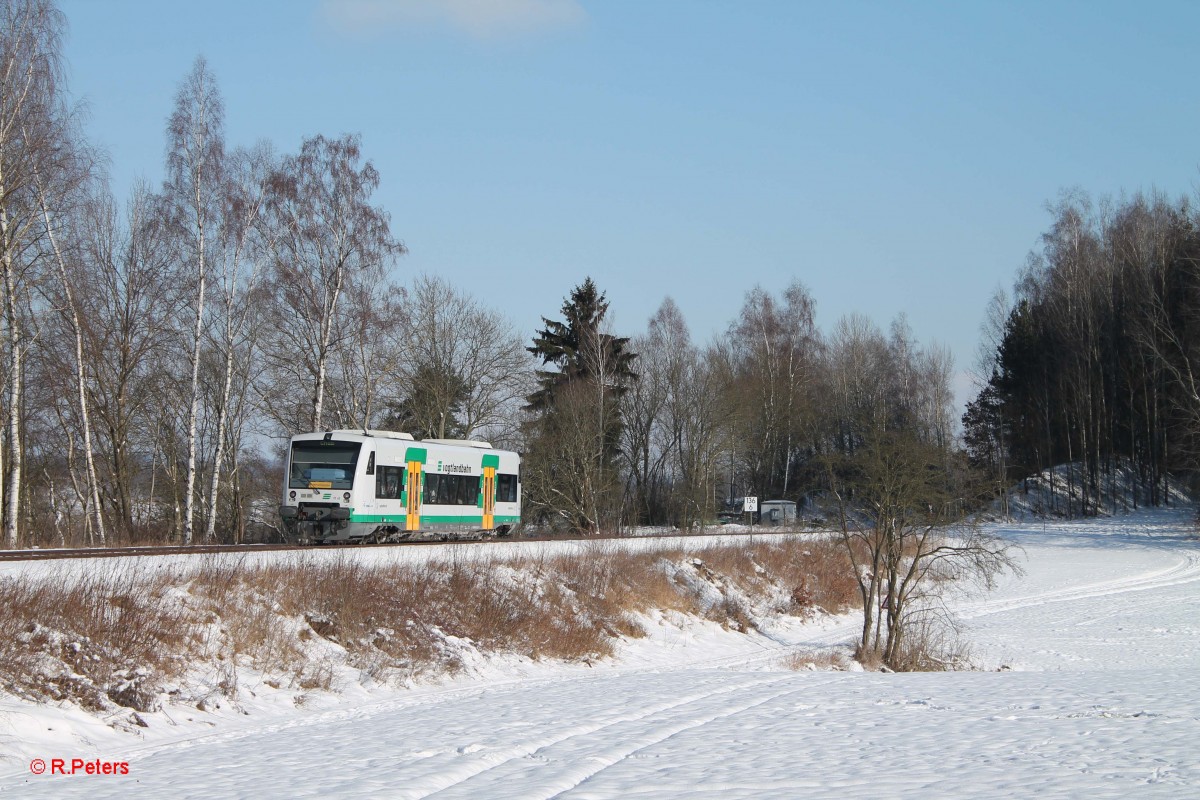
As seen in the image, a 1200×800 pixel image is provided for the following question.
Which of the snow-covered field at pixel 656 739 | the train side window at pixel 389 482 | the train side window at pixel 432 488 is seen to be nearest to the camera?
the snow-covered field at pixel 656 739

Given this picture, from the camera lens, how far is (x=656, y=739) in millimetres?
10992

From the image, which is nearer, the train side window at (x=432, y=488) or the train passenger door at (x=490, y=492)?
the train side window at (x=432, y=488)

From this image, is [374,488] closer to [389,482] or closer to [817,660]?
[389,482]

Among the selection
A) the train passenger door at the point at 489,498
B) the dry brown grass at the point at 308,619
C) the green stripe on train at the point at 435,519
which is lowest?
the dry brown grass at the point at 308,619

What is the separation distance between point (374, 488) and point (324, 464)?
141 centimetres

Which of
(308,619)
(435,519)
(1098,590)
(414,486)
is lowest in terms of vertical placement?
(1098,590)

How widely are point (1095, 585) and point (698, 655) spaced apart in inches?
904

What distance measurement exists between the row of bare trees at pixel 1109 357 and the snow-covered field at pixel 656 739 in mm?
44408

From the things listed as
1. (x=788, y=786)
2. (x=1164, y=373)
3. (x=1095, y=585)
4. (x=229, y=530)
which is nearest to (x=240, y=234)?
(x=229, y=530)

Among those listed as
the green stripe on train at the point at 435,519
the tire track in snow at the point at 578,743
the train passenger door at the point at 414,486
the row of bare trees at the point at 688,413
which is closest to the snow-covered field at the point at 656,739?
the tire track in snow at the point at 578,743

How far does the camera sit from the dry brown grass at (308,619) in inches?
470

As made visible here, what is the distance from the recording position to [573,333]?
5419 centimetres

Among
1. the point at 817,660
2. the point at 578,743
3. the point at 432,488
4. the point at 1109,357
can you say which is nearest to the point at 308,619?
the point at 578,743

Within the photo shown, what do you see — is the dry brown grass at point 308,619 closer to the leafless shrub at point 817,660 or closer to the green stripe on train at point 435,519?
the leafless shrub at point 817,660
